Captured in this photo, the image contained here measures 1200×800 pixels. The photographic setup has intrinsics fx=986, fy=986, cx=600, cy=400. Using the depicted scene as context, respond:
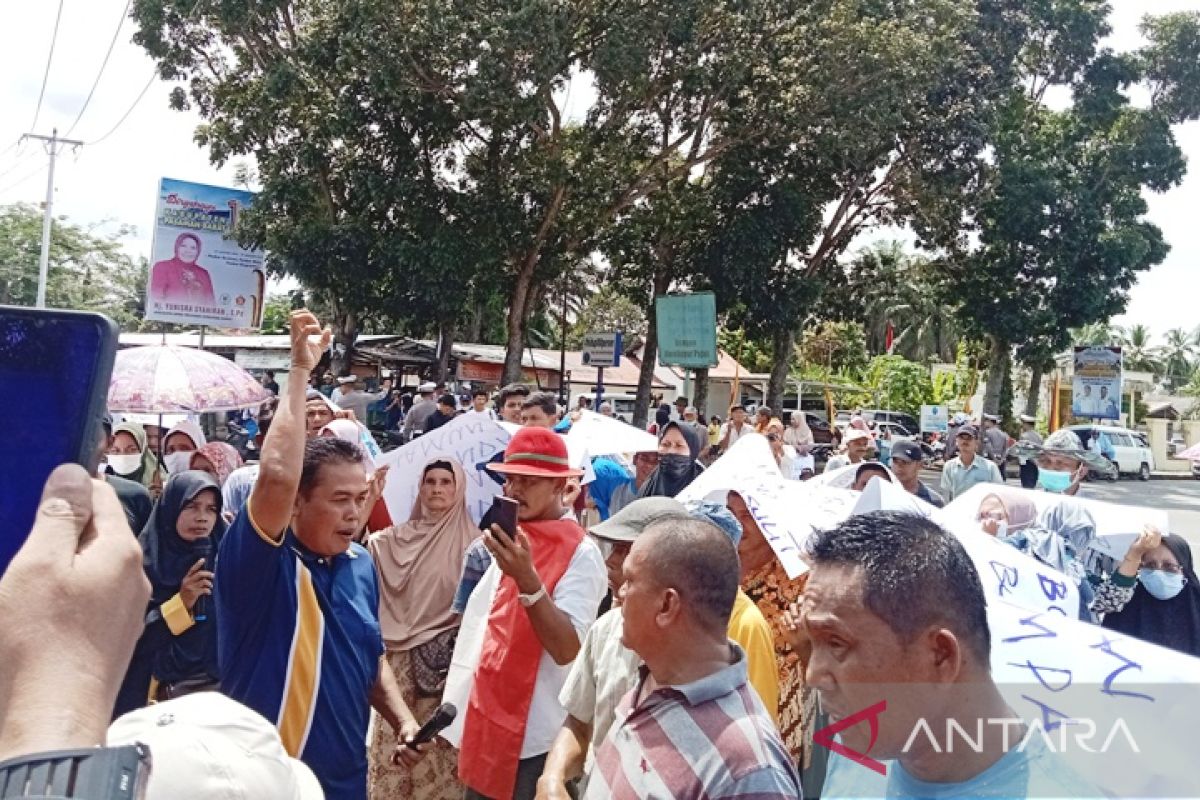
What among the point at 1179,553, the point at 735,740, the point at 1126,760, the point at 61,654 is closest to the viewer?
the point at 61,654

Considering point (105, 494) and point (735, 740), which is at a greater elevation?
point (105, 494)

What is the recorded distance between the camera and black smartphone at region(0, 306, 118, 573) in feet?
3.18

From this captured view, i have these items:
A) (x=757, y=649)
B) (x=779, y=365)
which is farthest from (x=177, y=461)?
(x=779, y=365)

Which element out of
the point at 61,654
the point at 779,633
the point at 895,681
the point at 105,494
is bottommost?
the point at 779,633

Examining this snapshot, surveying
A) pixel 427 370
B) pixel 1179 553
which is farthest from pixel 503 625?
pixel 427 370

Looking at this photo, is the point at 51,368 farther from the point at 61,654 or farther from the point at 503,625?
the point at 503,625

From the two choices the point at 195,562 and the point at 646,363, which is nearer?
the point at 195,562

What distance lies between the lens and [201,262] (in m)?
19.6

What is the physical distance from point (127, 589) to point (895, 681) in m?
1.08

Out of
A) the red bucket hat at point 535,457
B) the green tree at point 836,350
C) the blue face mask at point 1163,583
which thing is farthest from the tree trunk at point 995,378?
the red bucket hat at point 535,457

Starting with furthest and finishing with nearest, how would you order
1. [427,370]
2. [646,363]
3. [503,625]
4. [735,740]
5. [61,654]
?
[427,370] → [646,363] → [503,625] → [735,740] → [61,654]

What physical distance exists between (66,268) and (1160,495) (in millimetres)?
40235

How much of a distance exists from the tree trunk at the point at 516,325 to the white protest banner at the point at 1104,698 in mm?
15757

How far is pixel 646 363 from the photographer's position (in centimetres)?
2058
